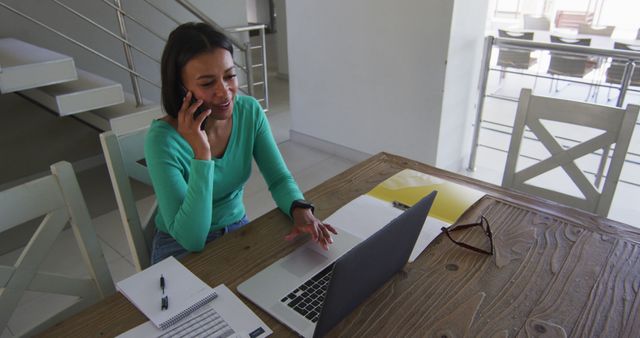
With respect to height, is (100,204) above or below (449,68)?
below

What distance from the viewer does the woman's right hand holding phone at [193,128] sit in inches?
43.3

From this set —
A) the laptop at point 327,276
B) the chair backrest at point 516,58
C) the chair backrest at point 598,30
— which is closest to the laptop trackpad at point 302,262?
the laptop at point 327,276

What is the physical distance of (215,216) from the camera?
130cm

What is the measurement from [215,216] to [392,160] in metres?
0.64

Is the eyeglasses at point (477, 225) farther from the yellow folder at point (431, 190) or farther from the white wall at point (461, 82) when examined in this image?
the white wall at point (461, 82)

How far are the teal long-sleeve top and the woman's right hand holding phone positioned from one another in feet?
0.11

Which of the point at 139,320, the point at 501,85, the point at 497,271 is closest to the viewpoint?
the point at 139,320

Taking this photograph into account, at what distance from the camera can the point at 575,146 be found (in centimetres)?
147

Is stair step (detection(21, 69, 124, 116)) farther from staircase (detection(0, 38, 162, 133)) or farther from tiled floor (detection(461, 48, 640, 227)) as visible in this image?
tiled floor (detection(461, 48, 640, 227))

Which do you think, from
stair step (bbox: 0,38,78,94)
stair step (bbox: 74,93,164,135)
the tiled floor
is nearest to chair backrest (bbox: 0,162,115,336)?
stair step (bbox: 0,38,78,94)

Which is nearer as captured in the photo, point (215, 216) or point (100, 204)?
Result: point (215, 216)

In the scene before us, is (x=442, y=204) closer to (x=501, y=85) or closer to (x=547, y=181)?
(x=547, y=181)

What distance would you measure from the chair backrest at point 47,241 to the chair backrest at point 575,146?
140 centimetres

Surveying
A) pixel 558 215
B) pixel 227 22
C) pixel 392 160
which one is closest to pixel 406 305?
pixel 558 215
